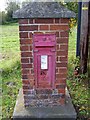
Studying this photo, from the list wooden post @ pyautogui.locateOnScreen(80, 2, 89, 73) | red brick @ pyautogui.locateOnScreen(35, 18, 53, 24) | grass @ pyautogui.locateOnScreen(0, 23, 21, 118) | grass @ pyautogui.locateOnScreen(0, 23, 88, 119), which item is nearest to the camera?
red brick @ pyautogui.locateOnScreen(35, 18, 53, 24)

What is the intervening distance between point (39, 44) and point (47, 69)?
0.40m

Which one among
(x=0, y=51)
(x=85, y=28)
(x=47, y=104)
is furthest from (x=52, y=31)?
(x=0, y=51)

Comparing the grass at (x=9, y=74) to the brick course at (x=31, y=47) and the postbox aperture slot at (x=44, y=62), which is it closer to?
the brick course at (x=31, y=47)

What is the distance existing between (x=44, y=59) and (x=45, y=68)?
0.14 metres

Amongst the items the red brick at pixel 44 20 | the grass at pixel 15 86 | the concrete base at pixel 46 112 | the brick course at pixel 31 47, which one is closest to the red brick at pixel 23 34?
the brick course at pixel 31 47

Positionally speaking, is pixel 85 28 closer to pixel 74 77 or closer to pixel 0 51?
pixel 74 77

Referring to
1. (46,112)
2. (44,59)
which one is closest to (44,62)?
(44,59)

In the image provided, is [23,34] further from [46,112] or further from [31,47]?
[46,112]

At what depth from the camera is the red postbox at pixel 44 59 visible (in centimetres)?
313

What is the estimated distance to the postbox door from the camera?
322 centimetres

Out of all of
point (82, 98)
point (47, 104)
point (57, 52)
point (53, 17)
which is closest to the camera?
point (53, 17)

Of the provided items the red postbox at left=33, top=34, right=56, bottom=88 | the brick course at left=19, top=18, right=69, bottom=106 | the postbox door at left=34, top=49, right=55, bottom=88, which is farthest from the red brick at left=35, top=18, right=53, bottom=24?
the postbox door at left=34, top=49, right=55, bottom=88

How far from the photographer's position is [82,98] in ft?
14.2

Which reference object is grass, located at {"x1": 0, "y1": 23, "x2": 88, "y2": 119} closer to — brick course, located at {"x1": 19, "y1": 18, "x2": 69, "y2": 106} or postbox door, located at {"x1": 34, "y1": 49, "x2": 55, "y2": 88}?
brick course, located at {"x1": 19, "y1": 18, "x2": 69, "y2": 106}
